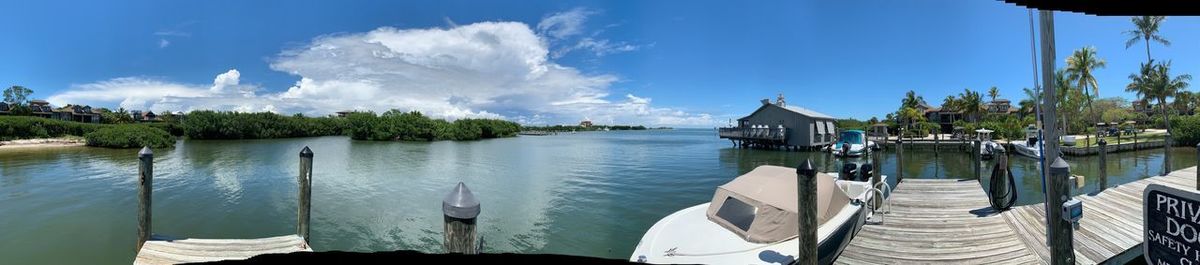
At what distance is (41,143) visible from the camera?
4266 cm

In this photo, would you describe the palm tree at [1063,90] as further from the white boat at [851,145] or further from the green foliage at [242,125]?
the green foliage at [242,125]

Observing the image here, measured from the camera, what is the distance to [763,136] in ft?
127

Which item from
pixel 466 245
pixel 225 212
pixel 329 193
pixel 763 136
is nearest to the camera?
pixel 466 245

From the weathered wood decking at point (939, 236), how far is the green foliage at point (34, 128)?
65289 millimetres

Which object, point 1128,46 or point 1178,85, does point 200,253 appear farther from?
point 1178,85

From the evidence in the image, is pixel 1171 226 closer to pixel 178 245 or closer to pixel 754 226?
pixel 754 226

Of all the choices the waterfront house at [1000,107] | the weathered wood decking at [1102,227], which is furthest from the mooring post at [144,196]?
the waterfront house at [1000,107]

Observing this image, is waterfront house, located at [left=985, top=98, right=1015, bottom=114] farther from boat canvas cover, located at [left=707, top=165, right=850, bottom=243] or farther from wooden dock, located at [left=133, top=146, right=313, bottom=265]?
wooden dock, located at [left=133, top=146, right=313, bottom=265]

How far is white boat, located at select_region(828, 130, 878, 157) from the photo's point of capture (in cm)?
3258

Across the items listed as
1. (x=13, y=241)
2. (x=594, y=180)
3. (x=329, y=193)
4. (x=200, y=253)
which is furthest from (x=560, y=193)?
(x=13, y=241)

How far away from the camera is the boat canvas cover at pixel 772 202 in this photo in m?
7.05

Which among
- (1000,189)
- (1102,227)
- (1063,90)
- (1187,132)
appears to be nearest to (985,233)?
(1102,227)

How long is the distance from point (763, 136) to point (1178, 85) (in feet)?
112

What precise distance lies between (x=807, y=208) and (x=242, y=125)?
76.2 meters
